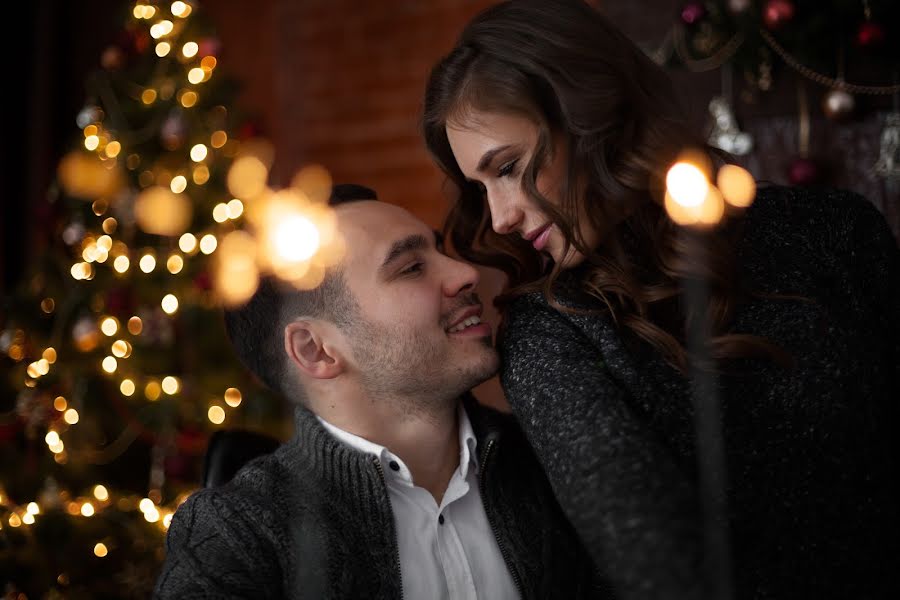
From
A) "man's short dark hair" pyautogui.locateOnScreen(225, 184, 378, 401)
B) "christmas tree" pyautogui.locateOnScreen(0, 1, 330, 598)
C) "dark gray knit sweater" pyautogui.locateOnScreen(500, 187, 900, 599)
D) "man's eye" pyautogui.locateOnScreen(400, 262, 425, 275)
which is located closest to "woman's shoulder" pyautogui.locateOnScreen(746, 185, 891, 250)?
"dark gray knit sweater" pyautogui.locateOnScreen(500, 187, 900, 599)

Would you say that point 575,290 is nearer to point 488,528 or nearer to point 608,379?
point 608,379

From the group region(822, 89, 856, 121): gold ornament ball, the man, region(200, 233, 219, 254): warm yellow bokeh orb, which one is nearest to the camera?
the man

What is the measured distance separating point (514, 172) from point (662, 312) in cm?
31

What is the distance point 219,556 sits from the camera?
1.22 m

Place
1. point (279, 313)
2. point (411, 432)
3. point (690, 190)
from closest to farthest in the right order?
point (690, 190) < point (411, 432) < point (279, 313)

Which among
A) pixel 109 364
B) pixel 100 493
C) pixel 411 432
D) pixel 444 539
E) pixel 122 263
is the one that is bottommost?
pixel 100 493

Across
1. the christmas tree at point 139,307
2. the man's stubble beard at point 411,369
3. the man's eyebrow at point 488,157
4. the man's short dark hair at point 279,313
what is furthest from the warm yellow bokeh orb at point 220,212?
the man's eyebrow at point 488,157

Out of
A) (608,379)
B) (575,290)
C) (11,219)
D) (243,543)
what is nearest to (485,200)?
(575,290)

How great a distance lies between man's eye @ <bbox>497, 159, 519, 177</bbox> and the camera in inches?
53.3

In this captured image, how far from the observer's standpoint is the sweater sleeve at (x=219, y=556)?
1.18m

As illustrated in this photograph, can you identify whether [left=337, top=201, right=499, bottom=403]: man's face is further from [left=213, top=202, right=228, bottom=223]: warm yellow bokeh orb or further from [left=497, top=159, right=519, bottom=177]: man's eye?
[left=213, top=202, right=228, bottom=223]: warm yellow bokeh orb

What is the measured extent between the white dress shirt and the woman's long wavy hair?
1.08 ft

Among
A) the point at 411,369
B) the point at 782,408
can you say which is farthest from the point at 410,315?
the point at 782,408

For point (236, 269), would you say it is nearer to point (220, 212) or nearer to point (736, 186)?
point (220, 212)
